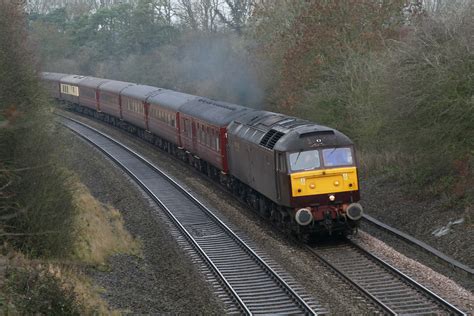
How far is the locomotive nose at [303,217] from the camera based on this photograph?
17.2 meters

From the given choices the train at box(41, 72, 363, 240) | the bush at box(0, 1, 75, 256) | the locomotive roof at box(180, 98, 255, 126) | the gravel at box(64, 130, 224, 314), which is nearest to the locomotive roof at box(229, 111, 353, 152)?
the train at box(41, 72, 363, 240)

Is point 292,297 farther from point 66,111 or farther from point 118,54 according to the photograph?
point 118,54

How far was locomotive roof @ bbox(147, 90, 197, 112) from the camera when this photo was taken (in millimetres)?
33375

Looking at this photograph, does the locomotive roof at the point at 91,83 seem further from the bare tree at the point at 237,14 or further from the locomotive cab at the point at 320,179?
the locomotive cab at the point at 320,179

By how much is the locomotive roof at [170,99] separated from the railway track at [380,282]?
1663 centimetres

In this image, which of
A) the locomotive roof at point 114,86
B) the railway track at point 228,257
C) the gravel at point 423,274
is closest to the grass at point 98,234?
the railway track at point 228,257

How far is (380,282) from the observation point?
14.7 metres

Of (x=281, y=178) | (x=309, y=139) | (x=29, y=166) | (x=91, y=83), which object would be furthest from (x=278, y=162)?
(x=91, y=83)

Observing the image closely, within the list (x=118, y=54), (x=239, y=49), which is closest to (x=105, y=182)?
(x=239, y=49)

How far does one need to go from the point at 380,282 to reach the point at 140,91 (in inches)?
1168

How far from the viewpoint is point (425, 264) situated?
52.7ft

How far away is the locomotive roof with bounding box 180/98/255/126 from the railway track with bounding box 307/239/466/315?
811cm

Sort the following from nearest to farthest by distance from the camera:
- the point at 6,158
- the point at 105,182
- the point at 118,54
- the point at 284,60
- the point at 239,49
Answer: the point at 6,158 < the point at 105,182 < the point at 284,60 < the point at 239,49 < the point at 118,54

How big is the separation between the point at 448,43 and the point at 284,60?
14049 mm
